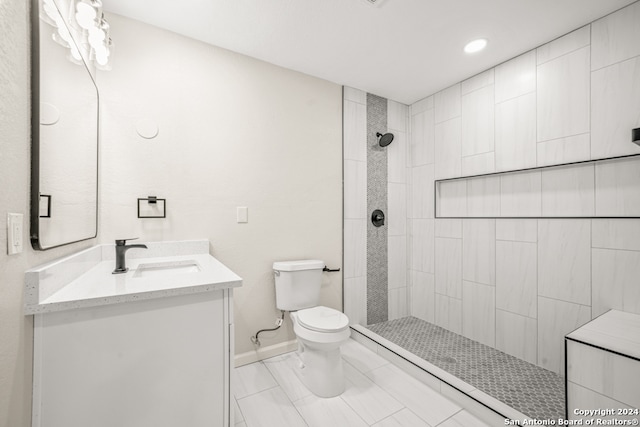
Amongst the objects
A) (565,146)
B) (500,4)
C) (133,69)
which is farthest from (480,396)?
(133,69)

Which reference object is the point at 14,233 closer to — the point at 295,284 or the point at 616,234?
the point at 295,284

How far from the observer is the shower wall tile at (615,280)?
1534mm

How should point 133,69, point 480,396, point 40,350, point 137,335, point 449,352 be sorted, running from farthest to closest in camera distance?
point 449,352 → point 133,69 → point 480,396 → point 137,335 → point 40,350

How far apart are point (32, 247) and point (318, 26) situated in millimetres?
1857

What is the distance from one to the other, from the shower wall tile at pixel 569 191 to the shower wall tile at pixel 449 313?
1080 mm

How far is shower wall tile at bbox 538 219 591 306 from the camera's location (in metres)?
1.72

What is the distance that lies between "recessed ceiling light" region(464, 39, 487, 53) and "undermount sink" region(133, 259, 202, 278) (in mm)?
2388

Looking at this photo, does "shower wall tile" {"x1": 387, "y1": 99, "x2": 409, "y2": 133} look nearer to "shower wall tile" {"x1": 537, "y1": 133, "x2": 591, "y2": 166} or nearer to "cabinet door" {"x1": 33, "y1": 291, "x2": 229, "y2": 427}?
"shower wall tile" {"x1": 537, "y1": 133, "x2": 591, "y2": 166}

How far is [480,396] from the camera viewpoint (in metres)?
1.51

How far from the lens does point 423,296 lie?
2773 millimetres

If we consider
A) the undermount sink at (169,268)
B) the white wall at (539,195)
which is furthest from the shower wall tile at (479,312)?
the undermount sink at (169,268)

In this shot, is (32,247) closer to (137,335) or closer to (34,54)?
(137,335)

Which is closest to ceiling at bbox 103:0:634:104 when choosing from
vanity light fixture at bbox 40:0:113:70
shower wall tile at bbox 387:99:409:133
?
vanity light fixture at bbox 40:0:113:70

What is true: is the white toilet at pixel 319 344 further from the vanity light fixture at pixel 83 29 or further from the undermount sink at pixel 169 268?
the vanity light fixture at pixel 83 29
